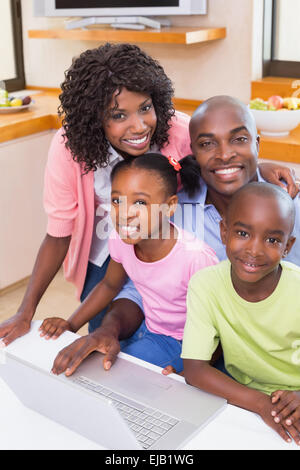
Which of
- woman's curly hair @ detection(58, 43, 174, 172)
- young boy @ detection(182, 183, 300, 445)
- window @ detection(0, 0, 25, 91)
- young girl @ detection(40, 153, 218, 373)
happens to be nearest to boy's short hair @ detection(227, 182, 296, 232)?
young boy @ detection(182, 183, 300, 445)

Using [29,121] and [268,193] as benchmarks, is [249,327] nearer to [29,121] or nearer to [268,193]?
[268,193]

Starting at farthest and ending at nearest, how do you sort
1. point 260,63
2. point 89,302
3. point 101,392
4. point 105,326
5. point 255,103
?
1. point 260,63
2. point 255,103
3. point 89,302
4. point 105,326
5. point 101,392

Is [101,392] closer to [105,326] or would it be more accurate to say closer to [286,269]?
[105,326]

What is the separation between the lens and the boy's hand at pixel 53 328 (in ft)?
4.08

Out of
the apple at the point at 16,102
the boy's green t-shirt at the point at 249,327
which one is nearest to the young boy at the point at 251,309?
the boy's green t-shirt at the point at 249,327

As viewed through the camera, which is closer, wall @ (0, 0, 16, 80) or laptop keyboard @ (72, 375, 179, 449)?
laptop keyboard @ (72, 375, 179, 449)

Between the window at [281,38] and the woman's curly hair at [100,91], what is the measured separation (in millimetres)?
1202

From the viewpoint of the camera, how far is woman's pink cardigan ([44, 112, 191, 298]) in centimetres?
161

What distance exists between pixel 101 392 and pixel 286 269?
0.38 metres

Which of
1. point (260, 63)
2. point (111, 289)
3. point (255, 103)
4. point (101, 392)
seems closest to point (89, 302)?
point (111, 289)

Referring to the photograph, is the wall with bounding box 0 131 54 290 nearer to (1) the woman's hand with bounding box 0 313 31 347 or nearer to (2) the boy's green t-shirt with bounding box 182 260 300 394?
(1) the woman's hand with bounding box 0 313 31 347

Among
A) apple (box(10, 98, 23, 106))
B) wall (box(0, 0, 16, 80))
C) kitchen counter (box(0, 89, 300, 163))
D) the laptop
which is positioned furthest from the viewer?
wall (box(0, 0, 16, 80))

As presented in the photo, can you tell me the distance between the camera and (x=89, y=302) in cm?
143

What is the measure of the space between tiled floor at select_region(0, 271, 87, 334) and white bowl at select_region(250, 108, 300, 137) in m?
1.05
